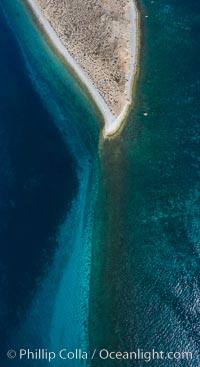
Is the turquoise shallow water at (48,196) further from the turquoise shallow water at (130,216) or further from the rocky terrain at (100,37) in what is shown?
the rocky terrain at (100,37)

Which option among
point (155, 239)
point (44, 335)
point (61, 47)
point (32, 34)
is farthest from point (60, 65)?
point (44, 335)

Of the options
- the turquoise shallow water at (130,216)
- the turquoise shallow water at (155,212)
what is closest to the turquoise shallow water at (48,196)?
the turquoise shallow water at (130,216)

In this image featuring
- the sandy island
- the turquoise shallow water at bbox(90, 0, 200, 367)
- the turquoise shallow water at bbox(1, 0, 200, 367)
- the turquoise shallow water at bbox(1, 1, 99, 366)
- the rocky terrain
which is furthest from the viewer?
the rocky terrain

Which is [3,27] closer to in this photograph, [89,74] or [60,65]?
[60,65]

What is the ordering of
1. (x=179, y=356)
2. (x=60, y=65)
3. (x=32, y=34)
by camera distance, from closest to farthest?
1. (x=179, y=356)
2. (x=60, y=65)
3. (x=32, y=34)

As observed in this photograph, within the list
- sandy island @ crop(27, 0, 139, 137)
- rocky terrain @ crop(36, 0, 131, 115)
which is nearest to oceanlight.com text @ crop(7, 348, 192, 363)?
sandy island @ crop(27, 0, 139, 137)

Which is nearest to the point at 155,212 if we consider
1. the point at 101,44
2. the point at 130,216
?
the point at 130,216

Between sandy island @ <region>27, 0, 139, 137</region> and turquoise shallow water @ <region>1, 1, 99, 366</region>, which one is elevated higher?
sandy island @ <region>27, 0, 139, 137</region>

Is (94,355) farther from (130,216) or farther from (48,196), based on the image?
(48,196)

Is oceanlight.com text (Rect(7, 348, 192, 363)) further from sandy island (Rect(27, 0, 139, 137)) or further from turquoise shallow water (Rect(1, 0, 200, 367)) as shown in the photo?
sandy island (Rect(27, 0, 139, 137))
